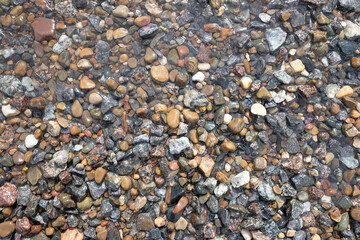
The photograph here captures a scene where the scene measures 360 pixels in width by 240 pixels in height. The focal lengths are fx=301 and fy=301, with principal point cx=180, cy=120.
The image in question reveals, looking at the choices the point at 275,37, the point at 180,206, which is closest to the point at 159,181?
the point at 180,206

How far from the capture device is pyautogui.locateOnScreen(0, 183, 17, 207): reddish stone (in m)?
2.81

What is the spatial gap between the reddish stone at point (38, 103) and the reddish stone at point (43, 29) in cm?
67

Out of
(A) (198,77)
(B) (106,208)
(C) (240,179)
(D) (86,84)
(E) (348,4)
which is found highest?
(E) (348,4)

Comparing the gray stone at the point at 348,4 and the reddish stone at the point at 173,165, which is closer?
the reddish stone at the point at 173,165

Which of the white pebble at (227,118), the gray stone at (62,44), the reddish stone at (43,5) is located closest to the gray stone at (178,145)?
the white pebble at (227,118)

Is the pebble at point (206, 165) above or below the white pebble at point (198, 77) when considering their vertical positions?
below

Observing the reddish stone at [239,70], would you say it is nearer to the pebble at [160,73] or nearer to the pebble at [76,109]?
the pebble at [160,73]

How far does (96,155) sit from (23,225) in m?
0.91

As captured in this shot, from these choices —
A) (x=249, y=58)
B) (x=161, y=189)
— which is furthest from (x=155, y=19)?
(x=161, y=189)

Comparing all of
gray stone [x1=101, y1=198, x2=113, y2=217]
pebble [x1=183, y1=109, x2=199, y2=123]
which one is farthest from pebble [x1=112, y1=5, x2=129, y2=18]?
gray stone [x1=101, y1=198, x2=113, y2=217]

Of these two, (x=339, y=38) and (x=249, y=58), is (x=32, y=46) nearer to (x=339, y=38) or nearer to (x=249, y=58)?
(x=249, y=58)

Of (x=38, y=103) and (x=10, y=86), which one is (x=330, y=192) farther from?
(x=10, y=86)

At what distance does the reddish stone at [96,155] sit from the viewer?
9.36ft

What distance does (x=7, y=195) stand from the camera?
283 cm
